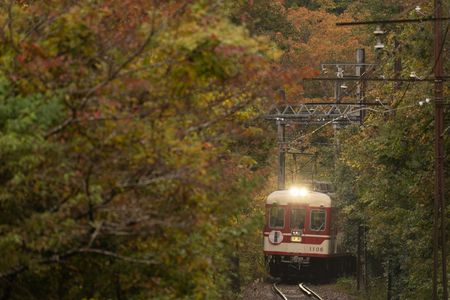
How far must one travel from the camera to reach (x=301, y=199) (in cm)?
3897

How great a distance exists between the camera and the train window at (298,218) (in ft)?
128

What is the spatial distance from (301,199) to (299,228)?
1.09 m

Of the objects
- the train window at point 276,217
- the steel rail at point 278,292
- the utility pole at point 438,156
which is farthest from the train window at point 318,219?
the utility pole at point 438,156

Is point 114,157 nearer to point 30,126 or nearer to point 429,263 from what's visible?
point 30,126

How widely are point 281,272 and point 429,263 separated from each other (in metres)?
14.7

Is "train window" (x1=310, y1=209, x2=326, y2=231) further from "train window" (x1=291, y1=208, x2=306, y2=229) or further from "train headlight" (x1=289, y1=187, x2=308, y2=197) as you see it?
"train headlight" (x1=289, y1=187, x2=308, y2=197)

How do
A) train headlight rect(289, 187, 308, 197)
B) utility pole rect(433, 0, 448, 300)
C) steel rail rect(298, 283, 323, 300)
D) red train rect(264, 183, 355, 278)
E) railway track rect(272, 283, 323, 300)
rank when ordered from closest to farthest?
utility pole rect(433, 0, 448, 300) → steel rail rect(298, 283, 323, 300) → railway track rect(272, 283, 323, 300) → red train rect(264, 183, 355, 278) → train headlight rect(289, 187, 308, 197)

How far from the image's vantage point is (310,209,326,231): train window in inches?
1534

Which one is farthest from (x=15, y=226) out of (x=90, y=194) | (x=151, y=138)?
(x=151, y=138)

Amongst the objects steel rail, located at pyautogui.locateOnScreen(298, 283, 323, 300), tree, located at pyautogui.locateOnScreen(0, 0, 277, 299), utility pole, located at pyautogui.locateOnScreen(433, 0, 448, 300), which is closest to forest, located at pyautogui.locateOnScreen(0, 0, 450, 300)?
tree, located at pyautogui.locateOnScreen(0, 0, 277, 299)

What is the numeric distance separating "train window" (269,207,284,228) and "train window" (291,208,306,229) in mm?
400

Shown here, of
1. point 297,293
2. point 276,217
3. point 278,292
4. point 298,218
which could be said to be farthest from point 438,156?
point 276,217

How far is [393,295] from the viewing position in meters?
31.5

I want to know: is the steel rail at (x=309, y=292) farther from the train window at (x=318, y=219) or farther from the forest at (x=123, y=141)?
the forest at (x=123, y=141)
